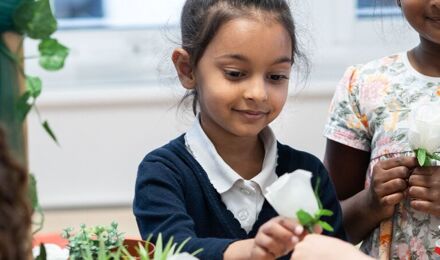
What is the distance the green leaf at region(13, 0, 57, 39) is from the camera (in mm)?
766

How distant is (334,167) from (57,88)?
2.05m

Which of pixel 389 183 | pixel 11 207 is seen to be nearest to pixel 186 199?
pixel 389 183

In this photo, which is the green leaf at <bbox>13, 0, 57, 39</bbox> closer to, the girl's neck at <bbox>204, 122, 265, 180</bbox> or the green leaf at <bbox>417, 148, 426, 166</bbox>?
the girl's neck at <bbox>204, 122, 265, 180</bbox>

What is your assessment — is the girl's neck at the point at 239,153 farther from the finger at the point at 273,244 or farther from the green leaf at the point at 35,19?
the green leaf at the point at 35,19

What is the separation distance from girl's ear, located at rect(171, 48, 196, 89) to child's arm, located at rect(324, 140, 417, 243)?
34 centimetres

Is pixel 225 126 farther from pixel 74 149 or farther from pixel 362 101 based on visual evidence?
pixel 74 149

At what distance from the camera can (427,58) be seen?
1.41m

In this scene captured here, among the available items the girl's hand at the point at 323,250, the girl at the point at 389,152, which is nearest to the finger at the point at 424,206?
the girl at the point at 389,152

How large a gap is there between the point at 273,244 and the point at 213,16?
0.49 meters

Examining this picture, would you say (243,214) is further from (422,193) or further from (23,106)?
(23,106)

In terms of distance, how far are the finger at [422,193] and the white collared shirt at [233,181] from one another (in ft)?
0.73

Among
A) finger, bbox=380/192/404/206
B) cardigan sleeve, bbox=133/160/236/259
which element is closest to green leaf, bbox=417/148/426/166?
finger, bbox=380/192/404/206

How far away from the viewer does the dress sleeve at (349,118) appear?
1.44m

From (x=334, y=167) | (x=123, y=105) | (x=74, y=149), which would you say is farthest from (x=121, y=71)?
(x=334, y=167)
